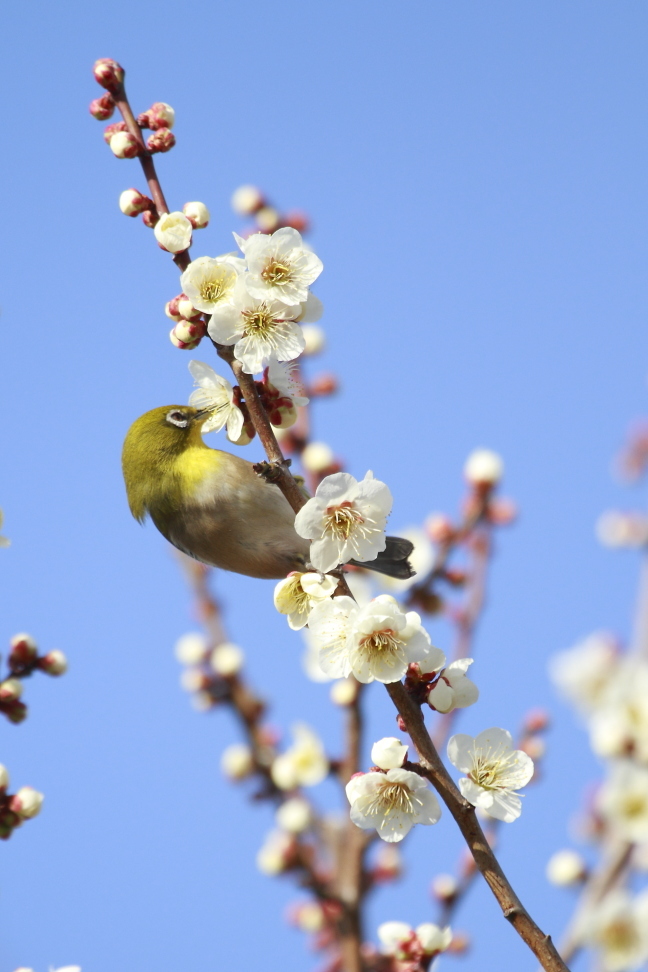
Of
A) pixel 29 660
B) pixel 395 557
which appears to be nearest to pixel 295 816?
pixel 395 557

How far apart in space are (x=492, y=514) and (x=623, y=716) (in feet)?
10.9

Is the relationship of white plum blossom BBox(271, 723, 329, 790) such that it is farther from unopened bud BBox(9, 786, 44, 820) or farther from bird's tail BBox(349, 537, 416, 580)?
unopened bud BBox(9, 786, 44, 820)

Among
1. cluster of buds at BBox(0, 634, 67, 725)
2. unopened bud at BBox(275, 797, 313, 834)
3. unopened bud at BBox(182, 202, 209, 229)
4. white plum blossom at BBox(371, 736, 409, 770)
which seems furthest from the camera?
unopened bud at BBox(275, 797, 313, 834)

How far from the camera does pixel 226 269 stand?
2246mm

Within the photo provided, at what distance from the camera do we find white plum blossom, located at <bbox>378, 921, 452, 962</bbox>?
9.11ft

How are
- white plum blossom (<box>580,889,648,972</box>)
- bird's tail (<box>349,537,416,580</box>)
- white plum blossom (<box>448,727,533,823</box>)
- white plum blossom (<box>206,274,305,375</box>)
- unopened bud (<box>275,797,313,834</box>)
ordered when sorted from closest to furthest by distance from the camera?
white plum blossom (<box>580,889,648,972</box>) < white plum blossom (<box>448,727,533,823</box>) < white plum blossom (<box>206,274,305,375</box>) < unopened bud (<box>275,797,313,834</box>) < bird's tail (<box>349,537,416,580</box>)

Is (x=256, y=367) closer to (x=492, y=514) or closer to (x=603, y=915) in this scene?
(x=603, y=915)

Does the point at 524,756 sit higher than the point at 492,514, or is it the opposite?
the point at 492,514

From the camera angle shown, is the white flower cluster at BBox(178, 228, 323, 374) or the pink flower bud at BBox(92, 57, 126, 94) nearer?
the white flower cluster at BBox(178, 228, 323, 374)

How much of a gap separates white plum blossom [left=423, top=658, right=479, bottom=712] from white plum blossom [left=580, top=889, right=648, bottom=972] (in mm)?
499

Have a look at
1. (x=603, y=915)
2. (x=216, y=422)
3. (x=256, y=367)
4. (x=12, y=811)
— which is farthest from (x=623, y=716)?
(x=12, y=811)

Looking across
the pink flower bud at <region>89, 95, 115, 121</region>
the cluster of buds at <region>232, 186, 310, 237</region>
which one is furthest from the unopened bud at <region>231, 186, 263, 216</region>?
the pink flower bud at <region>89, 95, 115, 121</region>

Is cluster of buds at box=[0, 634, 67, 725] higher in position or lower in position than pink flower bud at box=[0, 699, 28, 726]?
higher

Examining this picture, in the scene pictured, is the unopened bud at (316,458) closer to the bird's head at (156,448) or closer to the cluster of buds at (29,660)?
the bird's head at (156,448)
